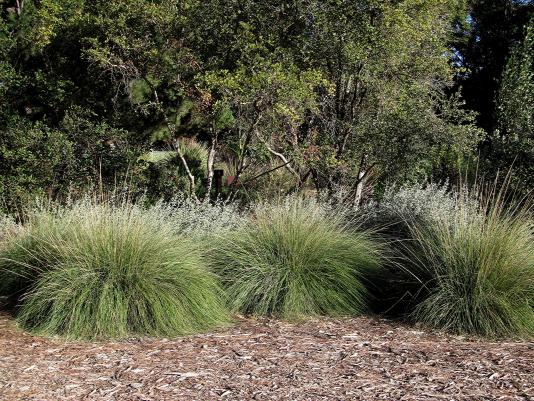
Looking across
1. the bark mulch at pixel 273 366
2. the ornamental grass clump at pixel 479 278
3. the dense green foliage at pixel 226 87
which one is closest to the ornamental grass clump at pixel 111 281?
the bark mulch at pixel 273 366

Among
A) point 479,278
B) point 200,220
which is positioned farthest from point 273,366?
point 200,220

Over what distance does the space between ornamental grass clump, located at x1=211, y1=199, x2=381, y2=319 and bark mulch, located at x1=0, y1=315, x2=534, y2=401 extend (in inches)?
20.2

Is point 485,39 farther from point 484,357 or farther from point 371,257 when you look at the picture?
point 484,357

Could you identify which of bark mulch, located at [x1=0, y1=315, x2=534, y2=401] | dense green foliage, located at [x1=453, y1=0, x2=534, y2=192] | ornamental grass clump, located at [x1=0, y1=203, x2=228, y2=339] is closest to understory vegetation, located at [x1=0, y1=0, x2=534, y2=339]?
ornamental grass clump, located at [x1=0, y1=203, x2=228, y2=339]

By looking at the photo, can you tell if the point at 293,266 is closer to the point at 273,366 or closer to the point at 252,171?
the point at 273,366

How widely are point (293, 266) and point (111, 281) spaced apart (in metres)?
1.77

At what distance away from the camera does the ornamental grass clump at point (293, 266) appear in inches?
259

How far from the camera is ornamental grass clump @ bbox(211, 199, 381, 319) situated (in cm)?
659

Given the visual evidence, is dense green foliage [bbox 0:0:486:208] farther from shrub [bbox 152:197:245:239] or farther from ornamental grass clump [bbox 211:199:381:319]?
ornamental grass clump [bbox 211:199:381:319]

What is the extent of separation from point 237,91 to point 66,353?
193 inches

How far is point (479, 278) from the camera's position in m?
6.07

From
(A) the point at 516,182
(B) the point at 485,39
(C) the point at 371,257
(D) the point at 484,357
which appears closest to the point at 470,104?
(B) the point at 485,39

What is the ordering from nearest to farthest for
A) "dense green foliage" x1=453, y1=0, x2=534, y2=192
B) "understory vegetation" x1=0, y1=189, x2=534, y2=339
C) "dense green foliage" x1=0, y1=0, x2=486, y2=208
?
"understory vegetation" x1=0, y1=189, x2=534, y2=339 → "dense green foliage" x1=0, y1=0, x2=486, y2=208 → "dense green foliage" x1=453, y1=0, x2=534, y2=192

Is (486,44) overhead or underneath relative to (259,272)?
overhead
